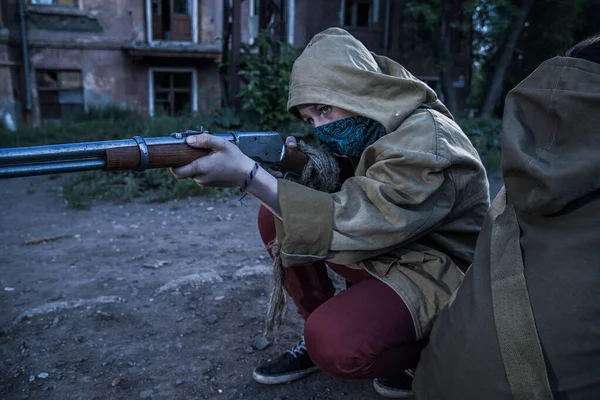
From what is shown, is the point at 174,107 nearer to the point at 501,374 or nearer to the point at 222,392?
the point at 222,392

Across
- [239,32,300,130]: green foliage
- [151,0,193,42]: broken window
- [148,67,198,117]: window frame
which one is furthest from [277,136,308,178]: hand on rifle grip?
[151,0,193,42]: broken window

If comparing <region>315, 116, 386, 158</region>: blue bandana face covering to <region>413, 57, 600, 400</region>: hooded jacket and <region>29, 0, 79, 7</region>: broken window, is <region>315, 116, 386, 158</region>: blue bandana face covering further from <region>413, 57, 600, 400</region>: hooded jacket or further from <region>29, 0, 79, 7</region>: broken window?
<region>29, 0, 79, 7</region>: broken window

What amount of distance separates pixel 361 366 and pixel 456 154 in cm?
80

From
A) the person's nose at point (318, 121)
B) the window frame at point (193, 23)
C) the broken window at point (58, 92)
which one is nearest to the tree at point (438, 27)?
the window frame at point (193, 23)

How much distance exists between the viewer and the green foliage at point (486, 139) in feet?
27.4

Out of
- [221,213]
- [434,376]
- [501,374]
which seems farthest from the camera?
[221,213]

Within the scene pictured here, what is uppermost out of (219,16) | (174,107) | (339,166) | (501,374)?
→ (219,16)

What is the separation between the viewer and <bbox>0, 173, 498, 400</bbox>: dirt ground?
218 centimetres

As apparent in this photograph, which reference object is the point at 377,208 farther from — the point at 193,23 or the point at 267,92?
the point at 193,23

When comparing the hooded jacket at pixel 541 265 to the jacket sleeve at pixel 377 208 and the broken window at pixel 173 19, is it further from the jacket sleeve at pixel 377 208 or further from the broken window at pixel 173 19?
the broken window at pixel 173 19

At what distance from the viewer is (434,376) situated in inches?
57.1

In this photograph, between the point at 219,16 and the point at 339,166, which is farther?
the point at 219,16

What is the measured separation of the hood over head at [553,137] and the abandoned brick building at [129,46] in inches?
456

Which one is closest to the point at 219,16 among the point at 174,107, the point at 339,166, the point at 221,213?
the point at 174,107
